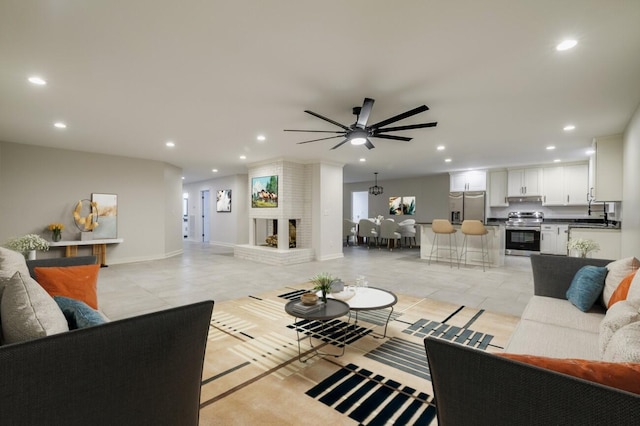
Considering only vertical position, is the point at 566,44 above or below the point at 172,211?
above

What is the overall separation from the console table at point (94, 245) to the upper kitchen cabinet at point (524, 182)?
10.4 metres

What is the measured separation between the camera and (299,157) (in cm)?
718

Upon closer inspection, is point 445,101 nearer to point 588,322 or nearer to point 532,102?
point 532,102

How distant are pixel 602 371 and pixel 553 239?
8620mm

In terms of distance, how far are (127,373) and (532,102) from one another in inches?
182

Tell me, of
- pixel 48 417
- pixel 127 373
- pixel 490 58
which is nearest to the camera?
pixel 48 417

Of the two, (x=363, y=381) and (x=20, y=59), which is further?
(x=20, y=59)

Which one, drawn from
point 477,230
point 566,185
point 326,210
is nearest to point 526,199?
point 566,185

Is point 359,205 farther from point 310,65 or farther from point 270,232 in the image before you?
point 310,65

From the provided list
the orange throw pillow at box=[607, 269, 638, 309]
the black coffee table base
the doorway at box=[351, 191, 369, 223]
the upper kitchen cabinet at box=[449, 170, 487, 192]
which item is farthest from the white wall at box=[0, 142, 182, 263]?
the upper kitchen cabinet at box=[449, 170, 487, 192]

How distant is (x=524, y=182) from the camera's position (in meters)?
8.23

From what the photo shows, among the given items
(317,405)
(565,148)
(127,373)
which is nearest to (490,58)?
(317,405)

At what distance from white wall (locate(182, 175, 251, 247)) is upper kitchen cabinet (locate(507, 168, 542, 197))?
8.30 m

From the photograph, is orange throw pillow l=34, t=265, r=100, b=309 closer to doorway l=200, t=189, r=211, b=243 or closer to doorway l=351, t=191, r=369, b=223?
doorway l=200, t=189, r=211, b=243
